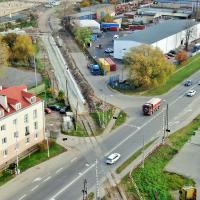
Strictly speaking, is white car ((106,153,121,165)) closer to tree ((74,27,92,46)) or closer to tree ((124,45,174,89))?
tree ((124,45,174,89))

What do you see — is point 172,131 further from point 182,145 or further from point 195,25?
point 195,25

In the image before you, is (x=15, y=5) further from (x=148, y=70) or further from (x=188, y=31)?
(x=148, y=70)

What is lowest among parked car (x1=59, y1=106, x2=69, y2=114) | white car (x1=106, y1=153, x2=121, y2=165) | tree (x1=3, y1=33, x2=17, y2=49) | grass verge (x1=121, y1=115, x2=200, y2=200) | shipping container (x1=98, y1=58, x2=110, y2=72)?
grass verge (x1=121, y1=115, x2=200, y2=200)

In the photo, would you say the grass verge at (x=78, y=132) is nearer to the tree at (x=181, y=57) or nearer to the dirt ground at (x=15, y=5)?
the tree at (x=181, y=57)

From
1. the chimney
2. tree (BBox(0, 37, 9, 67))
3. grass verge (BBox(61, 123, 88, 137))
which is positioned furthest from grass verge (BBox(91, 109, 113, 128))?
tree (BBox(0, 37, 9, 67))

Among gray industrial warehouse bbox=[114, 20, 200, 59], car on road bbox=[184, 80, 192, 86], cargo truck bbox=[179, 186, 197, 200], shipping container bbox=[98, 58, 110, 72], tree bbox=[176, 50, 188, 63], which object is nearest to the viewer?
cargo truck bbox=[179, 186, 197, 200]

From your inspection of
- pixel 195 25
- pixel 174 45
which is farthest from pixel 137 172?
pixel 195 25
